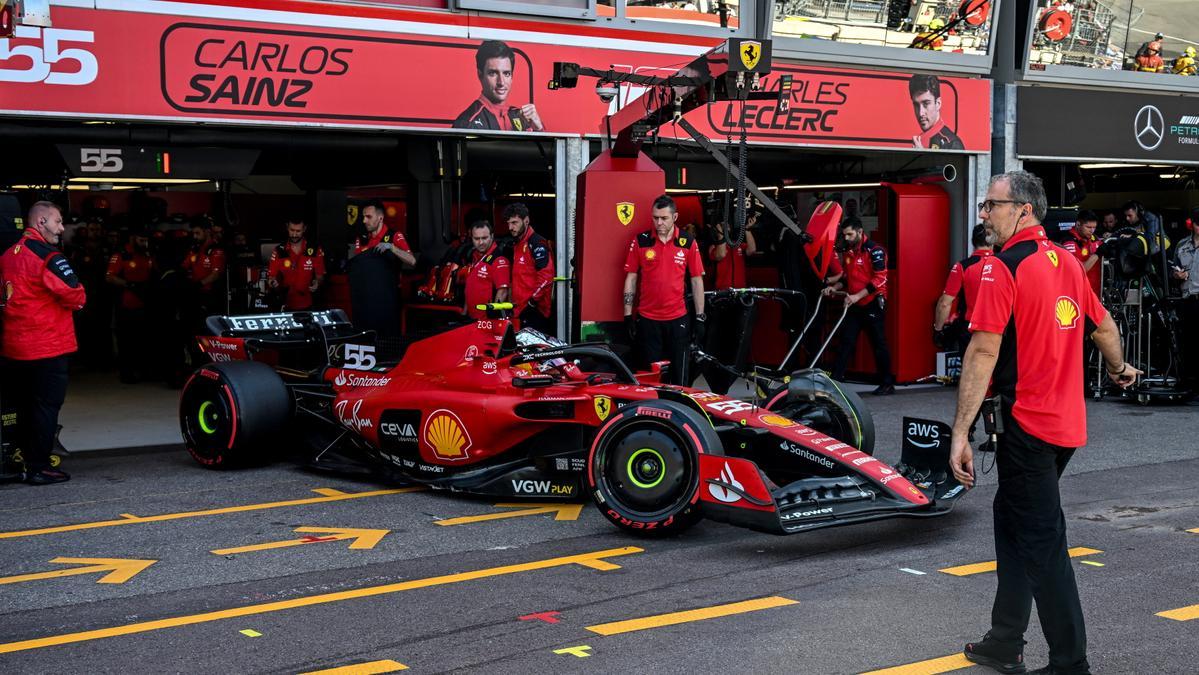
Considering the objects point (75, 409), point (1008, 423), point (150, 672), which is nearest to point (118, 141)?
point (75, 409)

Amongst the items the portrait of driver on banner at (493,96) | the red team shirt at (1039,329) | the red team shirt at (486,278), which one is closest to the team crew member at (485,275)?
the red team shirt at (486,278)

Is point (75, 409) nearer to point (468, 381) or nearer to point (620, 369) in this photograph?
point (468, 381)

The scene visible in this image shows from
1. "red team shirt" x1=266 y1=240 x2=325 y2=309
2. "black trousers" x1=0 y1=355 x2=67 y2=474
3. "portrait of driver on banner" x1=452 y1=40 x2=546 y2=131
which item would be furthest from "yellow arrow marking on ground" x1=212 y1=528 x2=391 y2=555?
"red team shirt" x1=266 y1=240 x2=325 y2=309

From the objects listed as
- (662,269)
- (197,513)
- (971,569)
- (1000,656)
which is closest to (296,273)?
(662,269)

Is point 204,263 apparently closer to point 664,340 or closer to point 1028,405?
point 664,340

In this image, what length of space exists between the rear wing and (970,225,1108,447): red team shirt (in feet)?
20.7

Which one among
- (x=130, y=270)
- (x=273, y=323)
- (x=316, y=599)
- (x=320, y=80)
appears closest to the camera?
(x=316, y=599)

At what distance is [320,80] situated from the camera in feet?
36.7

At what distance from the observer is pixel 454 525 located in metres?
7.52

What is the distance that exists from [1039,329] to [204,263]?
12.2m

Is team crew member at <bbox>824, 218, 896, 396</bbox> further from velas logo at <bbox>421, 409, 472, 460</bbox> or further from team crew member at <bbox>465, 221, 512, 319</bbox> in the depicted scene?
velas logo at <bbox>421, 409, 472, 460</bbox>

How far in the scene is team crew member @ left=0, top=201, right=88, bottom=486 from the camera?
28.8 feet

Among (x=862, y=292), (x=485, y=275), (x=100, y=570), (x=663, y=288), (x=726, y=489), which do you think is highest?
(x=485, y=275)

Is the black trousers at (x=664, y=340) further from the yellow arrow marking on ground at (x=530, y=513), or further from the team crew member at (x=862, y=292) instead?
the yellow arrow marking on ground at (x=530, y=513)
